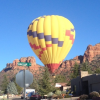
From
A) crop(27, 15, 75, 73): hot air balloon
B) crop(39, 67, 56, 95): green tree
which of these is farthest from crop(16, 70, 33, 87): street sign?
crop(39, 67, 56, 95): green tree

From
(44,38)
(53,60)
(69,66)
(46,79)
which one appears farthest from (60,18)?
(69,66)

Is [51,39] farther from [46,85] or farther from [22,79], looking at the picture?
[22,79]

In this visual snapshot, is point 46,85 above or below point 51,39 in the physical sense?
below

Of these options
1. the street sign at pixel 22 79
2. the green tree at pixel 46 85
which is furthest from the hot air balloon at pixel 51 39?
the street sign at pixel 22 79

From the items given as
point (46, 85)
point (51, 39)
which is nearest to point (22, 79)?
point (51, 39)

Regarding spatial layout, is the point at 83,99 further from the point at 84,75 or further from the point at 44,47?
the point at 44,47

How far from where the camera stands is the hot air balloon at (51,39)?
41062mm

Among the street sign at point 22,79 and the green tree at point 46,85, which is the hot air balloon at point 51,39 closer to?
the green tree at point 46,85

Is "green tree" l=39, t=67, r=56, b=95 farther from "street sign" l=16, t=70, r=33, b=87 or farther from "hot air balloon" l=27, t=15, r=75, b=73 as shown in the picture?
"street sign" l=16, t=70, r=33, b=87

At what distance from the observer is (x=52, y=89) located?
1674 inches

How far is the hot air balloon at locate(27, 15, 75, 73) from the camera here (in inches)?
1617

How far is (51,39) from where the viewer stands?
41062 millimetres

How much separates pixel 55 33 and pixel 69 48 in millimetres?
5137

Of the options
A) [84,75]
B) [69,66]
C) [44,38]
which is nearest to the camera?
[84,75]
